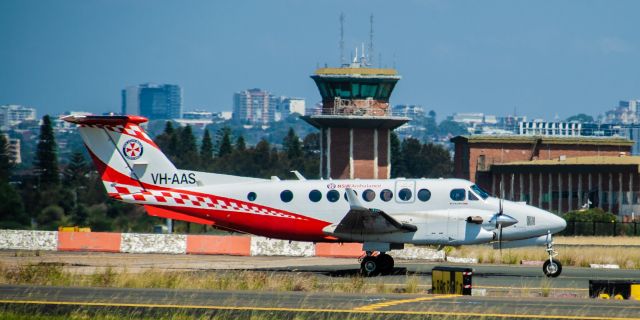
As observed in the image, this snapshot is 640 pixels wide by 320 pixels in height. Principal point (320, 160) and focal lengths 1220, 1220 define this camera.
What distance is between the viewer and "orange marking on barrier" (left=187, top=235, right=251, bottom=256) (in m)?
45.0

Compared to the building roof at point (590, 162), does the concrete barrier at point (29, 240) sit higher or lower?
lower

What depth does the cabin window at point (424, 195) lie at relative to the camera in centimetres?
3516

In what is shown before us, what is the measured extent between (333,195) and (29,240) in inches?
639

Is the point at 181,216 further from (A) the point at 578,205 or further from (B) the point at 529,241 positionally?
(A) the point at 578,205

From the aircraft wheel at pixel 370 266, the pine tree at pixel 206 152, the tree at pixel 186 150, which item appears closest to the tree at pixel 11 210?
the aircraft wheel at pixel 370 266

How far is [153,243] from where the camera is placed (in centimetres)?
4622

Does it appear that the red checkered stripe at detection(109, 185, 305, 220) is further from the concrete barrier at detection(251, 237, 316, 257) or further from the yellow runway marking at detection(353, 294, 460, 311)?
the yellow runway marking at detection(353, 294, 460, 311)

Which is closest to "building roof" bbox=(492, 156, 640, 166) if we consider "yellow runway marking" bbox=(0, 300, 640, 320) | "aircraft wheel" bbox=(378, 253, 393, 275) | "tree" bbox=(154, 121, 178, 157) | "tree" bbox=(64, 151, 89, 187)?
"tree" bbox=(64, 151, 89, 187)

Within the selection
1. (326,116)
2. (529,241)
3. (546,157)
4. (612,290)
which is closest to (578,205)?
(546,157)

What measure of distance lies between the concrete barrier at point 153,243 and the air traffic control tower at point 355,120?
4445 centimetres

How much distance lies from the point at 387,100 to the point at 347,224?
5851cm

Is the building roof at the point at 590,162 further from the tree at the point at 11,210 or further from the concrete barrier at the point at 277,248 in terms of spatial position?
the concrete barrier at the point at 277,248

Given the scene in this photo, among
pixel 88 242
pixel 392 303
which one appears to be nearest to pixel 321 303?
pixel 392 303

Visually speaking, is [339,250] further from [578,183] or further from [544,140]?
[544,140]
